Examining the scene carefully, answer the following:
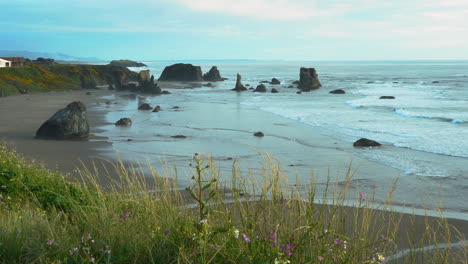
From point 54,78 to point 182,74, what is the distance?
3617cm

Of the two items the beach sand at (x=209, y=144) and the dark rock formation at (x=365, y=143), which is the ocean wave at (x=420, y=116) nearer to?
the beach sand at (x=209, y=144)

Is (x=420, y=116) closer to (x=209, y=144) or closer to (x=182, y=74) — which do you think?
(x=209, y=144)

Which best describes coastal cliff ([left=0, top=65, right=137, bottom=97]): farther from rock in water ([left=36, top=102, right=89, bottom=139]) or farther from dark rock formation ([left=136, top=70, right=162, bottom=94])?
rock in water ([left=36, top=102, right=89, bottom=139])

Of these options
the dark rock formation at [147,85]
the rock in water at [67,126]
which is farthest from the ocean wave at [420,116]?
the dark rock formation at [147,85]

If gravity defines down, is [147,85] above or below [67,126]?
below

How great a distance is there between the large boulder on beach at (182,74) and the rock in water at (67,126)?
7151 centimetres

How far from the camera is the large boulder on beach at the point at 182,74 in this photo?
8969 cm

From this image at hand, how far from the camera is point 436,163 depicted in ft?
48.7

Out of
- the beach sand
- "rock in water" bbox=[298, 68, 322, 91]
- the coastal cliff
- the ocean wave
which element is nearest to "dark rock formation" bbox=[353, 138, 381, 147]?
the beach sand

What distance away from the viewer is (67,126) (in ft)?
58.2

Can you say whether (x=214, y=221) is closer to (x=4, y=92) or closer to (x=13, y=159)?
(x=13, y=159)

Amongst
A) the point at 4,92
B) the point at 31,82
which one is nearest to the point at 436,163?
the point at 4,92

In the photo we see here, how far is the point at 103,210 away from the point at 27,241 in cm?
107

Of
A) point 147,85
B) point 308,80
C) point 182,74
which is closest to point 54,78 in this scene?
point 147,85
